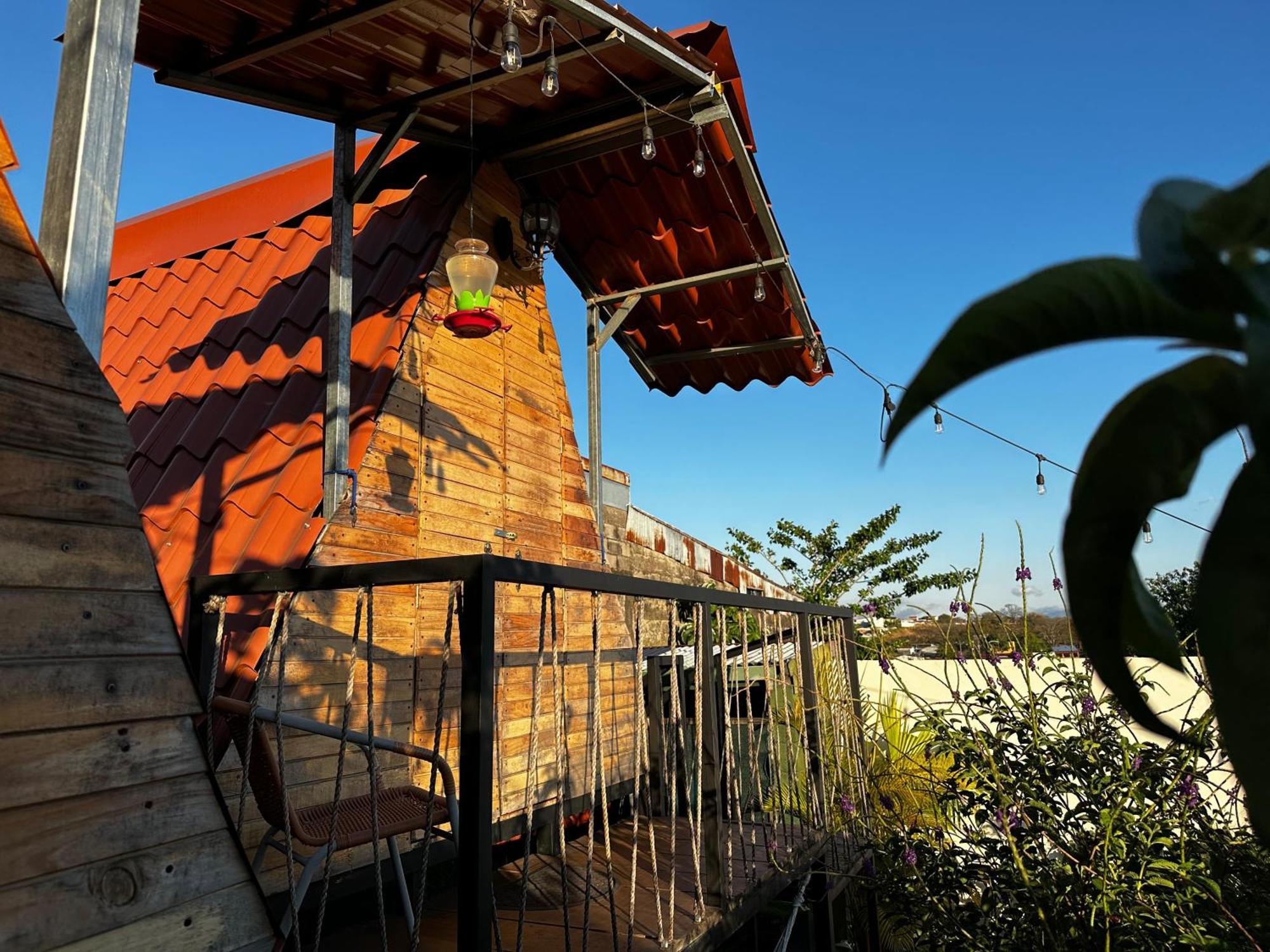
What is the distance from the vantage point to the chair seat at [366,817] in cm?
261

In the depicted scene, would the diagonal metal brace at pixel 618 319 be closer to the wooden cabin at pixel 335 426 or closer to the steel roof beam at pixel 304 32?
the wooden cabin at pixel 335 426

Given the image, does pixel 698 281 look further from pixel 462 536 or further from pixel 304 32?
pixel 304 32

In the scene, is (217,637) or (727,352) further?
(727,352)

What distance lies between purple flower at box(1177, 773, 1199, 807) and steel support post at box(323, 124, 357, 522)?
11.2 feet

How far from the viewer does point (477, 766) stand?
1996 millimetres

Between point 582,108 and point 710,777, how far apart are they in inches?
136

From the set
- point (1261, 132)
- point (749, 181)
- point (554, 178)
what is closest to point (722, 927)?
point (1261, 132)

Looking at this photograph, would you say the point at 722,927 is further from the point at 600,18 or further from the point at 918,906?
the point at 600,18

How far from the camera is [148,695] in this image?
5.51 ft

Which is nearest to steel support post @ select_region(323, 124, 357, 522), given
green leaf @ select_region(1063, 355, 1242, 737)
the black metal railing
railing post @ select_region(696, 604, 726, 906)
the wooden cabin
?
the wooden cabin

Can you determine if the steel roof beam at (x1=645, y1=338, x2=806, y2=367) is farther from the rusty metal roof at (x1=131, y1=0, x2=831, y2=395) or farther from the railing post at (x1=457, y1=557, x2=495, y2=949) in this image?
the railing post at (x1=457, y1=557, x2=495, y2=949)

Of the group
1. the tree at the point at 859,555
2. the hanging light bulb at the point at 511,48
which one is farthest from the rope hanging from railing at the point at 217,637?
the tree at the point at 859,555

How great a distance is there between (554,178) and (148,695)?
443cm

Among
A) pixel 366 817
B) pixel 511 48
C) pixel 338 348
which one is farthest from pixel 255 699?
pixel 511 48
